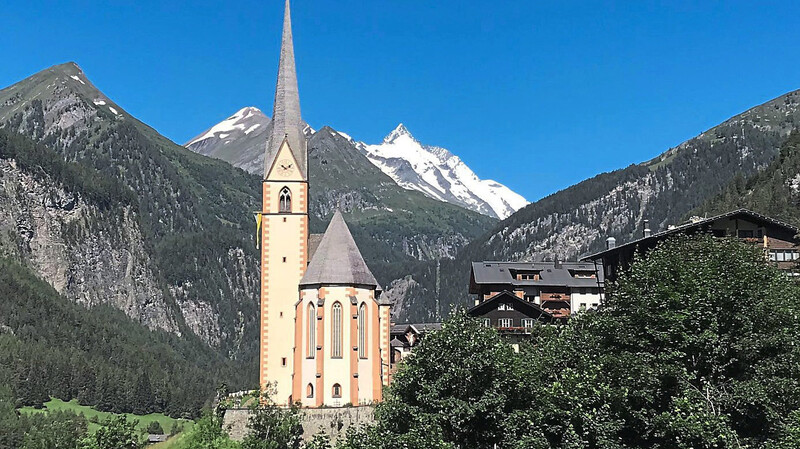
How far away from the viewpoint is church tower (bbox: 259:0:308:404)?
9638cm

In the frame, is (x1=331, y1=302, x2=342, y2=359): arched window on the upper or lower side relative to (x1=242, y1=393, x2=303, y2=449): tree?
upper

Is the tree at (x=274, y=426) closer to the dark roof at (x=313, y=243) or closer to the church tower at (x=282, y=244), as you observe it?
the church tower at (x=282, y=244)

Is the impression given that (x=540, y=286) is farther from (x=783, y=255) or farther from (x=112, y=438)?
(x=112, y=438)

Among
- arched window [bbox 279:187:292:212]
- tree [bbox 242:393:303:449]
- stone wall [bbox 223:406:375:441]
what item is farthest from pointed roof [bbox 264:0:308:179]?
tree [bbox 242:393:303:449]

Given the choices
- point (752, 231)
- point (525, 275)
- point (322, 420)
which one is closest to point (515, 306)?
point (525, 275)

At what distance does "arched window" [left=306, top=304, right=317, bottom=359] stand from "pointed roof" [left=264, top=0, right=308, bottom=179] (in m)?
15.8

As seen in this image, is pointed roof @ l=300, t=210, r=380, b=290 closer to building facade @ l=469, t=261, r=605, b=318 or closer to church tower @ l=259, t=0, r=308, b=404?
church tower @ l=259, t=0, r=308, b=404

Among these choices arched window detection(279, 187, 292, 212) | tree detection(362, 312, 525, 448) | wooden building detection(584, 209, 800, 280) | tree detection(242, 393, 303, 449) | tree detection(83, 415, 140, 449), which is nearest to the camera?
tree detection(362, 312, 525, 448)

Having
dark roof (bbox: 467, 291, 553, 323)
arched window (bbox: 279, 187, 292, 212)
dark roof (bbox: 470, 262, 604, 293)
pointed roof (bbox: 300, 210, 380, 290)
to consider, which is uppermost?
arched window (bbox: 279, 187, 292, 212)

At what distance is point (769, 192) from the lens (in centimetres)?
18338

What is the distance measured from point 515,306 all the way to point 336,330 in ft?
87.3

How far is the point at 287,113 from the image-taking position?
105938 millimetres

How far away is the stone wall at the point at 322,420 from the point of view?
270 feet

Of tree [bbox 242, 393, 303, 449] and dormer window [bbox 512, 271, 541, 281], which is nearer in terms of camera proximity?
tree [bbox 242, 393, 303, 449]
